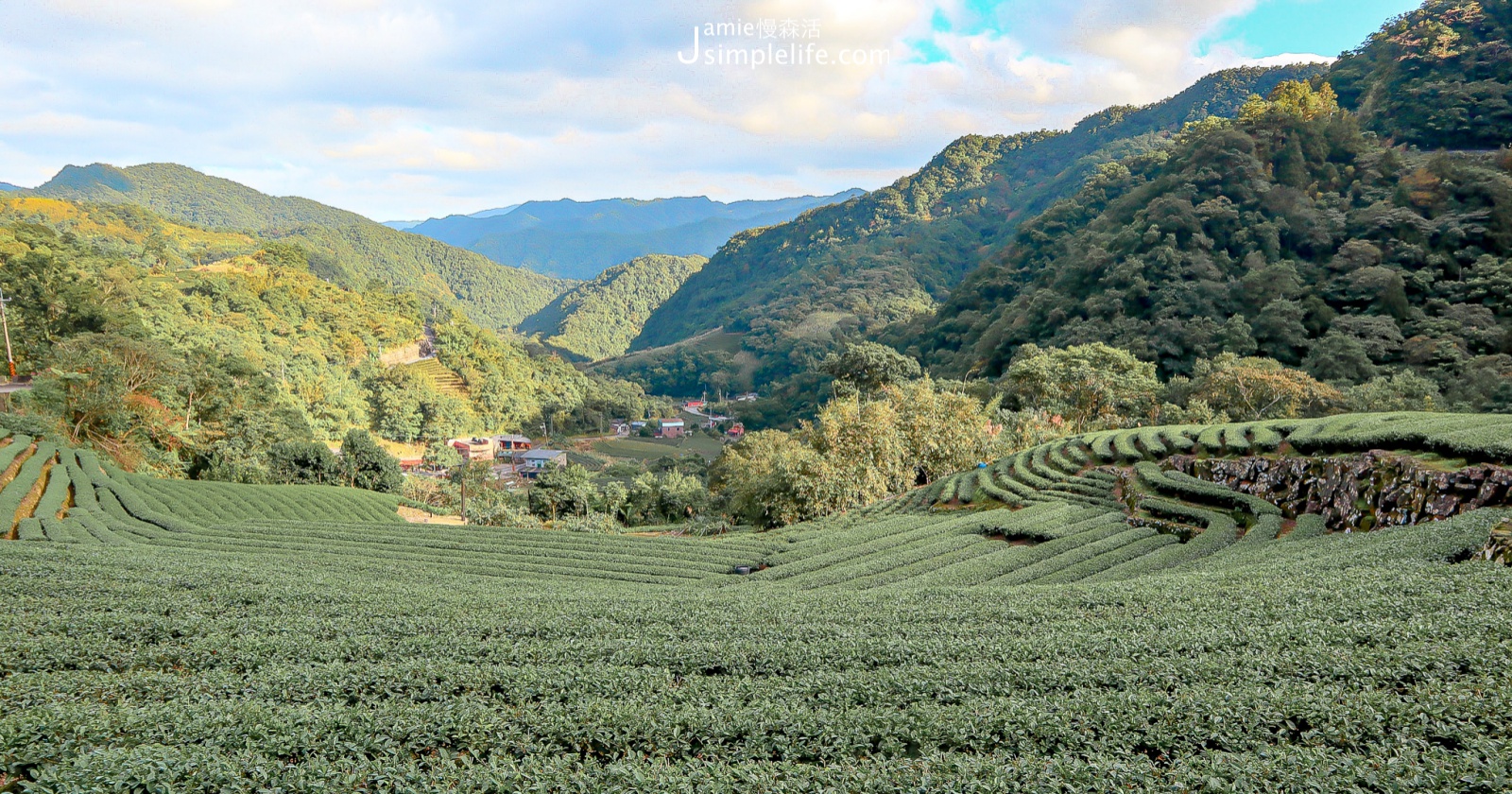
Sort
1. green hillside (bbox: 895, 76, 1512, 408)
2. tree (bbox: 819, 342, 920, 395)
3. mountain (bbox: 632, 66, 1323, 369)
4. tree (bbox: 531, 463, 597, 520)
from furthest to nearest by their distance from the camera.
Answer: mountain (bbox: 632, 66, 1323, 369)
tree (bbox: 819, 342, 920, 395)
green hillside (bbox: 895, 76, 1512, 408)
tree (bbox: 531, 463, 597, 520)

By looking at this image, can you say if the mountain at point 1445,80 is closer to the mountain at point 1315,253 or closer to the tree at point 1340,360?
the mountain at point 1315,253

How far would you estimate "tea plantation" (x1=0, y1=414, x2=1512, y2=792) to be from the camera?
4.78 metres

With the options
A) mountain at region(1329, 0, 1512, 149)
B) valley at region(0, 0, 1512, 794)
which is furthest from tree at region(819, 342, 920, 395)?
mountain at region(1329, 0, 1512, 149)

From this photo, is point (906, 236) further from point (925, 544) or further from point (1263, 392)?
point (925, 544)

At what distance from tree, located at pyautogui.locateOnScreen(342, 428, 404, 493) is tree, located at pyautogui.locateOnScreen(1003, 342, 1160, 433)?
3272cm

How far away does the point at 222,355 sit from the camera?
1687 inches

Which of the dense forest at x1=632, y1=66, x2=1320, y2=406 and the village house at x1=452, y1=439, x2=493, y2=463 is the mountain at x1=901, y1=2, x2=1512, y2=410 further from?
the village house at x1=452, y1=439, x2=493, y2=463

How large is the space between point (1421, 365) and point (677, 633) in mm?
40658

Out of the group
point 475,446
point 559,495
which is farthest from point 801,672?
point 475,446

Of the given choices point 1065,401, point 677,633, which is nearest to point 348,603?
point 677,633

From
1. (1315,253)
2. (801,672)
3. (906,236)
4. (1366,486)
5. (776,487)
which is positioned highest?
(906,236)

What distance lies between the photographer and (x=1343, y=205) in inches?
1874

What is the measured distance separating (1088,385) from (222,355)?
161 ft

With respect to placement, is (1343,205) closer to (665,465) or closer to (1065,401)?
(1065,401)
